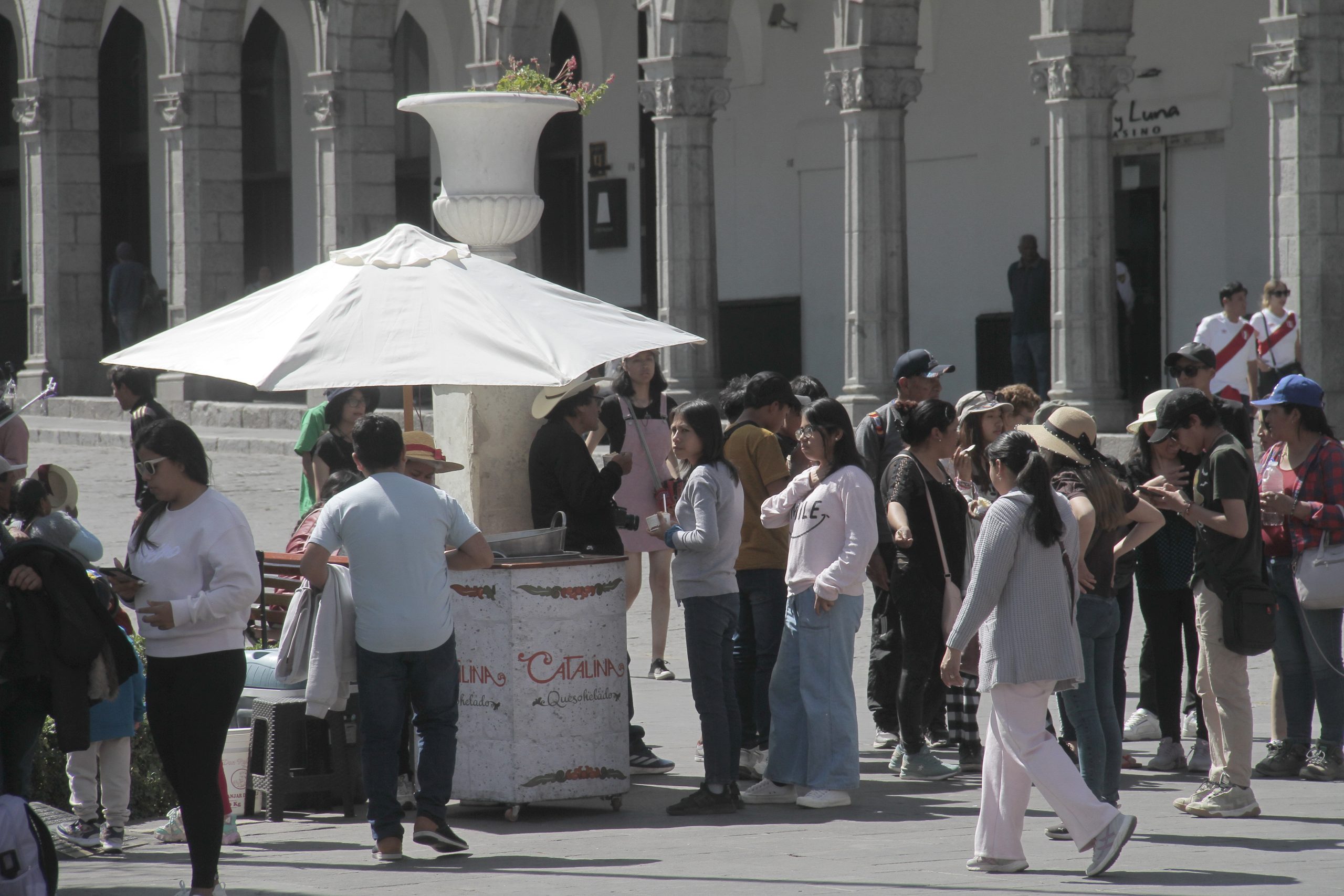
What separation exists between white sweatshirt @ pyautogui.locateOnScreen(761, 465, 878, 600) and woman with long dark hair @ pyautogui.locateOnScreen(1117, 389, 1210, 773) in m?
1.32

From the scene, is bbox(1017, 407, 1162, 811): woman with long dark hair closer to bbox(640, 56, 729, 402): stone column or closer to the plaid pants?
the plaid pants

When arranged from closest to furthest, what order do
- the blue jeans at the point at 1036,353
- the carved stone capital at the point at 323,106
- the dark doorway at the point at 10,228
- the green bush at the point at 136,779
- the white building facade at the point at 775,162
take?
the green bush at the point at 136,779, the white building facade at the point at 775,162, the blue jeans at the point at 1036,353, the carved stone capital at the point at 323,106, the dark doorway at the point at 10,228

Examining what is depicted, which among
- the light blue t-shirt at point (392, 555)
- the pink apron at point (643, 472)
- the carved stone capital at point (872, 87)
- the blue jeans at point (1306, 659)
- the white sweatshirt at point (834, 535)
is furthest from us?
the carved stone capital at point (872, 87)

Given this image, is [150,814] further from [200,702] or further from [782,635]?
[782,635]

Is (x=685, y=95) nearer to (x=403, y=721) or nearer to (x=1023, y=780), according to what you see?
(x=403, y=721)

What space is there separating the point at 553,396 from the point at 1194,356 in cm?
314

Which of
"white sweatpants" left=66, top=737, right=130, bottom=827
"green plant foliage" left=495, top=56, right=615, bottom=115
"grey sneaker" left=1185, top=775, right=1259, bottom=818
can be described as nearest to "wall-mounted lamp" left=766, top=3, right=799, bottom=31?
"green plant foliage" left=495, top=56, right=615, bottom=115

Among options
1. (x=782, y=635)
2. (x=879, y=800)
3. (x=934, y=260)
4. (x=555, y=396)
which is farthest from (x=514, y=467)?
(x=934, y=260)

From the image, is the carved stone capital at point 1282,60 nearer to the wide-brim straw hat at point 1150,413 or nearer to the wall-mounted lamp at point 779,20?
the wide-brim straw hat at point 1150,413

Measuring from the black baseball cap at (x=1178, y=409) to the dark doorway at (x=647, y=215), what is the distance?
52.1 ft

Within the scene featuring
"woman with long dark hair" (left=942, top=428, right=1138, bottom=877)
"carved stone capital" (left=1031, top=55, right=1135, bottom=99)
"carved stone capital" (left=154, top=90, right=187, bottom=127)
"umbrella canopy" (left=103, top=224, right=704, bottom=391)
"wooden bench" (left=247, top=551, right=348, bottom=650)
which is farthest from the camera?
"carved stone capital" (left=154, top=90, right=187, bottom=127)

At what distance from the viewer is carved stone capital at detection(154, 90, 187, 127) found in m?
22.1

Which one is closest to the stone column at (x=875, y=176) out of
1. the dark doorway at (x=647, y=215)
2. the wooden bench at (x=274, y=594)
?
the dark doorway at (x=647, y=215)

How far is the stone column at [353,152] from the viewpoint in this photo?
67.6 ft
